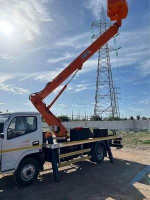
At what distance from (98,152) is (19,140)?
480cm

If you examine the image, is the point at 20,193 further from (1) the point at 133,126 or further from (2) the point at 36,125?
(1) the point at 133,126

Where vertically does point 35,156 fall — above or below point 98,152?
above

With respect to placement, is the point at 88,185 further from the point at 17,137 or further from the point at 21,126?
the point at 21,126

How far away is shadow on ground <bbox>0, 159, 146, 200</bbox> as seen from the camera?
6.93 metres

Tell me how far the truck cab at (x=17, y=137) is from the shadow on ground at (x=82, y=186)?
3.15ft

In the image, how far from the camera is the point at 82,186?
787 centimetres

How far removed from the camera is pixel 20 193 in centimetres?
725

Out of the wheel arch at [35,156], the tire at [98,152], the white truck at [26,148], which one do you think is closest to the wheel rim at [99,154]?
the tire at [98,152]

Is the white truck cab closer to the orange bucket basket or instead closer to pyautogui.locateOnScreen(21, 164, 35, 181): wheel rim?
pyautogui.locateOnScreen(21, 164, 35, 181): wheel rim

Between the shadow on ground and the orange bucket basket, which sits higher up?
the orange bucket basket

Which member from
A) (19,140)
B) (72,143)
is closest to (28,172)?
(19,140)

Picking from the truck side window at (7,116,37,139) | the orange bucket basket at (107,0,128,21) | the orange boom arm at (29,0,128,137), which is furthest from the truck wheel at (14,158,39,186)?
the orange bucket basket at (107,0,128,21)

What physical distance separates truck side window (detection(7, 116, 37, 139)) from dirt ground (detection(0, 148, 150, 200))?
1.83 meters

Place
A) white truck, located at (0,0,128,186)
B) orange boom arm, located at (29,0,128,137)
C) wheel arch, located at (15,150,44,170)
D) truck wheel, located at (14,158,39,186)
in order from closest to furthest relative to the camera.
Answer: white truck, located at (0,0,128,186), truck wheel, located at (14,158,39,186), wheel arch, located at (15,150,44,170), orange boom arm, located at (29,0,128,137)
